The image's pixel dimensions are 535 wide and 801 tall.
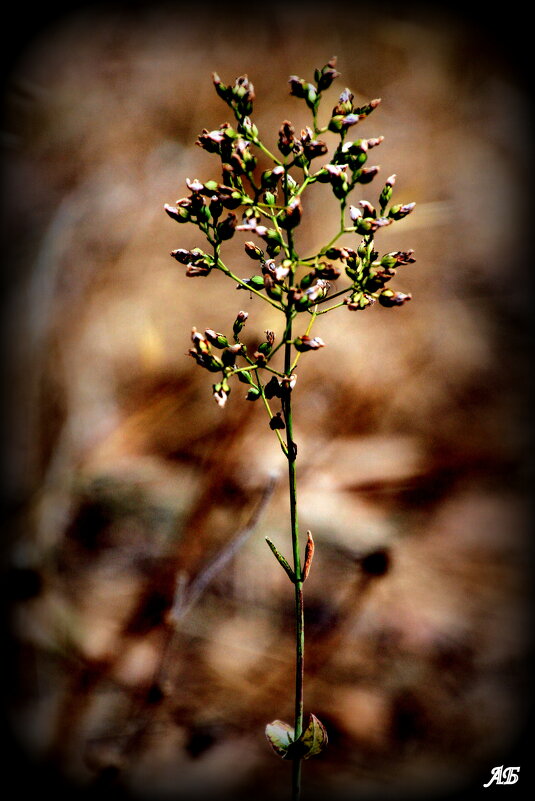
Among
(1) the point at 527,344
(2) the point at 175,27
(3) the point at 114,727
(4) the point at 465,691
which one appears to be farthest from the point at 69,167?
(4) the point at 465,691

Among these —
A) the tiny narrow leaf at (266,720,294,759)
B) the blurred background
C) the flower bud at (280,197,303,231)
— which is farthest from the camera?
the blurred background

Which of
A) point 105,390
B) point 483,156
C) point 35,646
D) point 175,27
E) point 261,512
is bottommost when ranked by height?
point 35,646

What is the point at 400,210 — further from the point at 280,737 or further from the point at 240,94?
the point at 280,737

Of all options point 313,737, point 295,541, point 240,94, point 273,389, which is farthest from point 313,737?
point 240,94

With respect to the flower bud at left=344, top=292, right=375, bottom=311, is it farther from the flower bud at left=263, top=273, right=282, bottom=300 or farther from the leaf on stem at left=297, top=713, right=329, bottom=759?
the leaf on stem at left=297, top=713, right=329, bottom=759

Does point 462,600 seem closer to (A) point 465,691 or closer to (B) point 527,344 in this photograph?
(A) point 465,691

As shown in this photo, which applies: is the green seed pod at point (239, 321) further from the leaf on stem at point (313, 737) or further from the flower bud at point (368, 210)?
the leaf on stem at point (313, 737)

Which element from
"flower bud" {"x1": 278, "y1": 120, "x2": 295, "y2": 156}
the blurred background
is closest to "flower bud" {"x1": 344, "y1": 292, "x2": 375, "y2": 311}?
"flower bud" {"x1": 278, "y1": 120, "x2": 295, "y2": 156}
